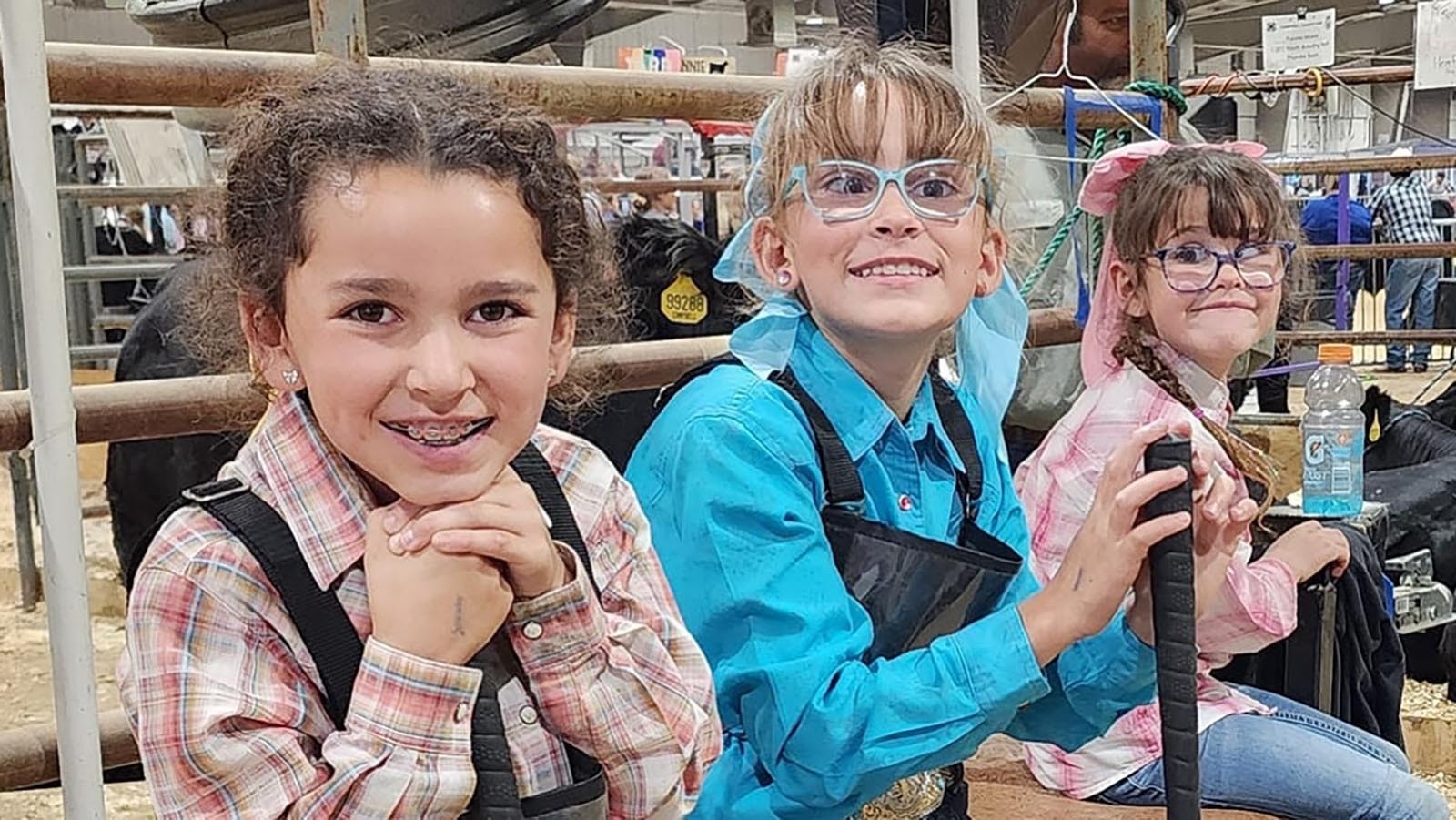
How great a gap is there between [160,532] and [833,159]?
0.61 meters

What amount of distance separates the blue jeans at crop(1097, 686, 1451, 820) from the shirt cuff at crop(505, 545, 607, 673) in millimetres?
923

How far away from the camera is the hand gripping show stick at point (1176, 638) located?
3.25 ft

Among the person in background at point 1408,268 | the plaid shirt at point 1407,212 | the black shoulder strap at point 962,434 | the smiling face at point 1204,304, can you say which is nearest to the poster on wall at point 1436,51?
the smiling face at point 1204,304

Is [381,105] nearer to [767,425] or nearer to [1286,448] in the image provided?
[767,425]

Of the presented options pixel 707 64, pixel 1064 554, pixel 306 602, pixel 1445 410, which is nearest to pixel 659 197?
pixel 707 64

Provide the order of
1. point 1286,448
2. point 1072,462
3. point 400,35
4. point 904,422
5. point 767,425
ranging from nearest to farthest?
point 767,425, point 904,422, point 1072,462, point 400,35, point 1286,448

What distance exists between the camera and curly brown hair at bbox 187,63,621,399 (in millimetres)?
855

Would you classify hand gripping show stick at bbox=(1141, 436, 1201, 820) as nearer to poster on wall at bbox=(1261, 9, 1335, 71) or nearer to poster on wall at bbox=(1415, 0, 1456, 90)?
poster on wall at bbox=(1415, 0, 1456, 90)

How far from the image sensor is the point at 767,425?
1.16m

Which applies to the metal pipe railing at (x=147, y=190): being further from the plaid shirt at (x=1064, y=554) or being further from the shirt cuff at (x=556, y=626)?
the shirt cuff at (x=556, y=626)

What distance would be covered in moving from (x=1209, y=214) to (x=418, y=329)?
1185mm

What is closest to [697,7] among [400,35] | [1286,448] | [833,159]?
[1286,448]

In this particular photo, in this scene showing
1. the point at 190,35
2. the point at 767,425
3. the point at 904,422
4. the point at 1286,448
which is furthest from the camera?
the point at 1286,448

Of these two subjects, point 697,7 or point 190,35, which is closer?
point 190,35
